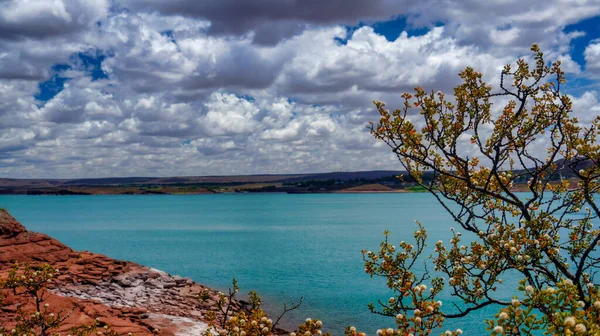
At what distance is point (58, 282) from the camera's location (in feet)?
108

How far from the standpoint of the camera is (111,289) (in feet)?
112

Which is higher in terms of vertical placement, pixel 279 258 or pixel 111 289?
pixel 111 289

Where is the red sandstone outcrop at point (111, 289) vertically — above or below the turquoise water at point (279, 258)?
above

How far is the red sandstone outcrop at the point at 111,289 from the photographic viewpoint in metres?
25.4

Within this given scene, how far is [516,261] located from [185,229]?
10684cm

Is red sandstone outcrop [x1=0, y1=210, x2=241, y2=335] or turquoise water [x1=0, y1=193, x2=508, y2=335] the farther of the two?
turquoise water [x1=0, y1=193, x2=508, y2=335]

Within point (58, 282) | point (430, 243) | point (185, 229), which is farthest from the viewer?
point (185, 229)

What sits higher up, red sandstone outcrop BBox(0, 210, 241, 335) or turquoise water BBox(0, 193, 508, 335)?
red sandstone outcrop BBox(0, 210, 241, 335)

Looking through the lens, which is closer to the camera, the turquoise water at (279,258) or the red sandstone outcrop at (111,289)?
the red sandstone outcrop at (111,289)

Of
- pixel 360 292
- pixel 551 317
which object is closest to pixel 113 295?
pixel 360 292

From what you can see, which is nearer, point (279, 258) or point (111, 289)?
point (111, 289)

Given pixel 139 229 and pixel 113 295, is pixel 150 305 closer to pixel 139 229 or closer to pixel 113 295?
pixel 113 295

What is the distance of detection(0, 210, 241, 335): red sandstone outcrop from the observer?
2542 centimetres

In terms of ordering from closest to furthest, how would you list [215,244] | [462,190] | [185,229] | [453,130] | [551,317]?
[551,317], [453,130], [462,190], [215,244], [185,229]
